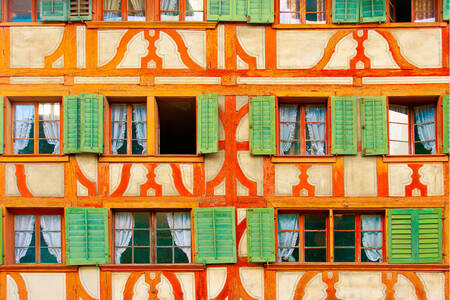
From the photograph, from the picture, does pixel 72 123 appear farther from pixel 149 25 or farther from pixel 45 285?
pixel 45 285

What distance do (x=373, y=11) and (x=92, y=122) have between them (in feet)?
18.7

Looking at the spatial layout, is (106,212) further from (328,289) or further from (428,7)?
(428,7)

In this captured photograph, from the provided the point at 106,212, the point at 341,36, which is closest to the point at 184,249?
the point at 106,212

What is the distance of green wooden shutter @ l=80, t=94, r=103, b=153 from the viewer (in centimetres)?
1021

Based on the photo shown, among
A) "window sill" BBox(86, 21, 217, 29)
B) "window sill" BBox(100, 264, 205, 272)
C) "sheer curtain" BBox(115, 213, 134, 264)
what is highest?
"window sill" BBox(86, 21, 217, 29)

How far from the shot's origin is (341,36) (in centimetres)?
1060

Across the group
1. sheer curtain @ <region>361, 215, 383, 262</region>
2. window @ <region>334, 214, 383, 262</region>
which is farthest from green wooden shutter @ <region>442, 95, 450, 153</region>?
window @ <region>334, 214, 383, 262</region>

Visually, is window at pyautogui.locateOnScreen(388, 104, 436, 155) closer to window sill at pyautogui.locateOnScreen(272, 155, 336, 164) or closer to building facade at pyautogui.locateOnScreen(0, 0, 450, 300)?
building facade at pyautogui.locateOnScreen(0, 0, 450, 300)

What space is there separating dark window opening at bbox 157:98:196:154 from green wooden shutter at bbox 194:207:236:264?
7.33ft

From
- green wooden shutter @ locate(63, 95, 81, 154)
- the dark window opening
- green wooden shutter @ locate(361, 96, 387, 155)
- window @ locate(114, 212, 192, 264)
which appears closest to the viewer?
green wooden shutter @ locate(63, 95, 81, 154)

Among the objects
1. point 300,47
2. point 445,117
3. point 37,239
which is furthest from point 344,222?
point 37,239

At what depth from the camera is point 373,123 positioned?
10367 mm

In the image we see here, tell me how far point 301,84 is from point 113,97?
11.7 feet

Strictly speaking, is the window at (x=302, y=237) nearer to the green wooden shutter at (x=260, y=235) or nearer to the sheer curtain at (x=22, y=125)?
the green wooden shutter at (x=260, y=235)
